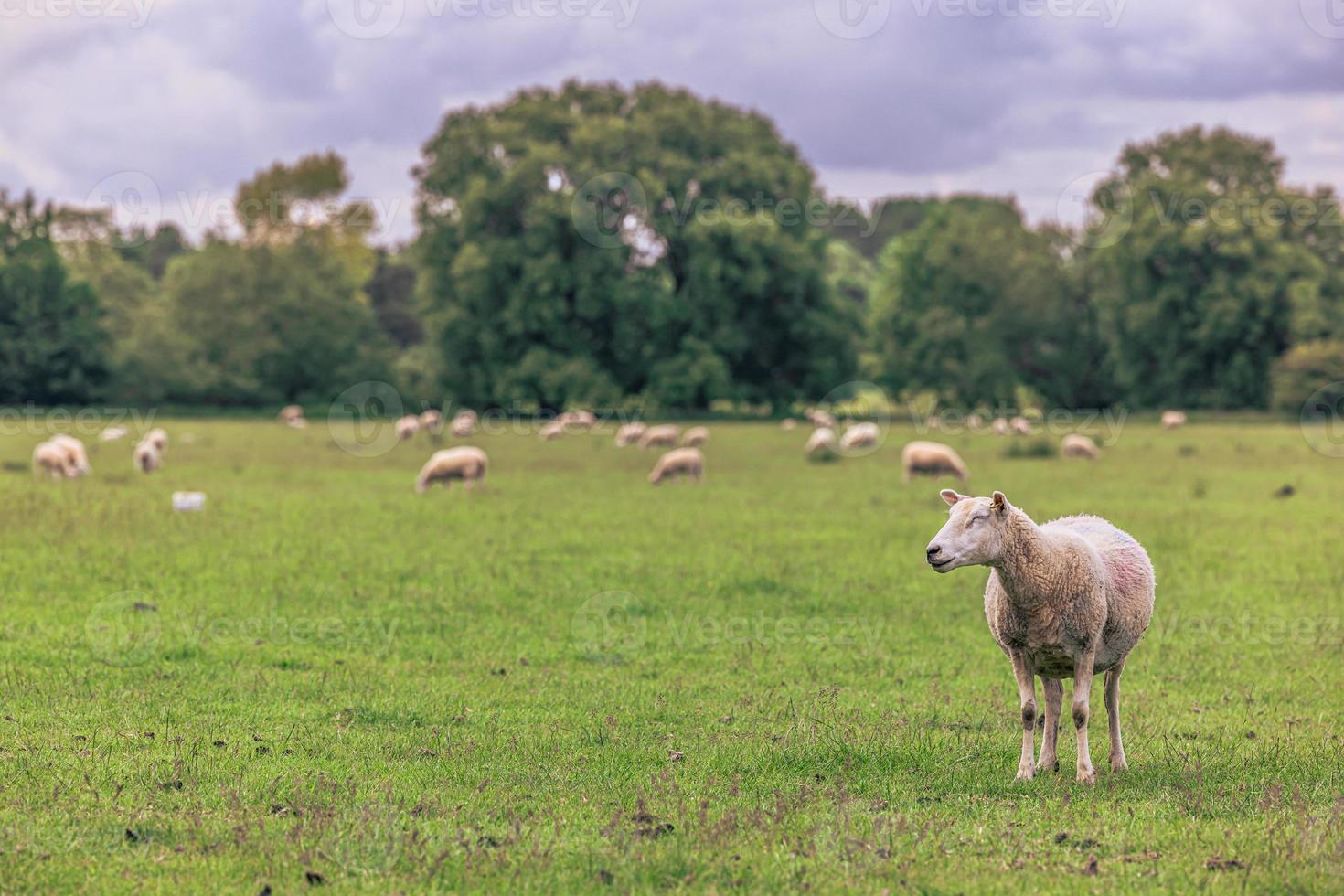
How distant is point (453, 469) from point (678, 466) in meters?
6.33

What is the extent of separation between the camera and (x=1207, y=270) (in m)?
83.4

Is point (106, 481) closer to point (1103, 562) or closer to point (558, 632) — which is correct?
point (558, 632)

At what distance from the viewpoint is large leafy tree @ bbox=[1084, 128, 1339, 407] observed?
79062mm

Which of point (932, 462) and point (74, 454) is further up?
point (74, 454)

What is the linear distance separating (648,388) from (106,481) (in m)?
47.7

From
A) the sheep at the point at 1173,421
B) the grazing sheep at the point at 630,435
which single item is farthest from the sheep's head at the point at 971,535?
the sheep at the point at 1173,421

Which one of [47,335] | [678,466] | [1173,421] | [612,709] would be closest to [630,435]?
[678,466]

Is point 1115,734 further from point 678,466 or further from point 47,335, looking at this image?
point 47,335

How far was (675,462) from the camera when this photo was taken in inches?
1287

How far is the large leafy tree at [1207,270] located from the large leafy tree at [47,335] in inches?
2576

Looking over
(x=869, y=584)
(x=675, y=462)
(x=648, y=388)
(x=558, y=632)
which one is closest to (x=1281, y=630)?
(x=869, y=584)

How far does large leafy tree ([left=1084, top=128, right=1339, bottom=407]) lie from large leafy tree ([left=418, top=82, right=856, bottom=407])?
65.8 feet

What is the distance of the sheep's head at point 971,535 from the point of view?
807 centimetres

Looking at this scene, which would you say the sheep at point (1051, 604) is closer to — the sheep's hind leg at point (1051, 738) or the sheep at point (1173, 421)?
the sheep's hind leg at point (1051, 738)
